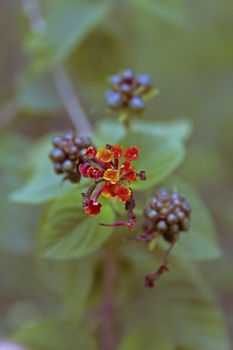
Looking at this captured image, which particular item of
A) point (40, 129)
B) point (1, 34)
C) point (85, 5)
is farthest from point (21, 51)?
point (85, 5)

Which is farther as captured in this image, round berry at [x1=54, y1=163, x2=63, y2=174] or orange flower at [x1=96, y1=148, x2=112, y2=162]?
round berry at [x1=54, y1=163, x2=63, y2=174]

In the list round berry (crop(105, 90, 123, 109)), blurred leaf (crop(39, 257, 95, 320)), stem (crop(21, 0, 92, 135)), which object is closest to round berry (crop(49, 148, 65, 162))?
round berry (crop(105, 90, 123, 109))

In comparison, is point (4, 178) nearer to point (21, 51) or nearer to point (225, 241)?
point (21, 51)

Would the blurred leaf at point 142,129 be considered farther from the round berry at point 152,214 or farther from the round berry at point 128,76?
the round berry at point 152,214

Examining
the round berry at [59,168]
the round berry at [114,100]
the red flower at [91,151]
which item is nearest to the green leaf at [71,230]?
the round berry at [59,168]

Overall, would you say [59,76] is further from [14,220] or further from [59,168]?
[59,168]

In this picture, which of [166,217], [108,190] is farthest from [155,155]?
[108,190]

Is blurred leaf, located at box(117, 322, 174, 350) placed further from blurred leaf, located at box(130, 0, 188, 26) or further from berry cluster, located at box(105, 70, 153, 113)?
blurred leaf, located at box(130, 0, 188, 26)
